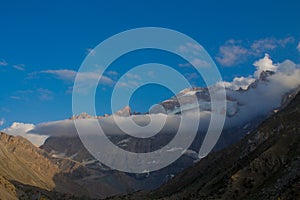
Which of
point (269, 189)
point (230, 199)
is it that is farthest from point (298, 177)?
point (230, 199)

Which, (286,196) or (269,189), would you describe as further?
(269,189)

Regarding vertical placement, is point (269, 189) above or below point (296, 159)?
below

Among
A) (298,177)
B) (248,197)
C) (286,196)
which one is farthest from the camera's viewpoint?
(248,197)

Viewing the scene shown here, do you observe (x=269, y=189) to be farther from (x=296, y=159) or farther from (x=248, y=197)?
(x=296, y=159)

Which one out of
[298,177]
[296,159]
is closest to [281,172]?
[296,159]

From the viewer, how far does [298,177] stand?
17050 cm

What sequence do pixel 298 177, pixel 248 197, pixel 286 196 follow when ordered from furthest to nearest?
pixel 248 197 < pixel 298 177 < pixel 286 196

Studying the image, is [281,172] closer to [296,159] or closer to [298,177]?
[296,159]

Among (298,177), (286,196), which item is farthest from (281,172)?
(286,196)

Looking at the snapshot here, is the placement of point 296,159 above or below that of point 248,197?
above

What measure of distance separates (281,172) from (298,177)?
22692 mm

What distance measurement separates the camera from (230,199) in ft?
655

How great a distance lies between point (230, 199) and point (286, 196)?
53.1m

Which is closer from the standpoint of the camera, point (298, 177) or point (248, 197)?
point (298, 177)
